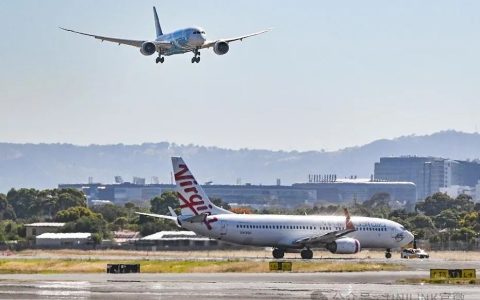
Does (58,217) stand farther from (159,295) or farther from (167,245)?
(159,295)

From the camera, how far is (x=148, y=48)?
93.5 metres

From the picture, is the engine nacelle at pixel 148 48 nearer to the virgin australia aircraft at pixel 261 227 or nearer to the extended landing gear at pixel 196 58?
the extended landing gear at pixel 196 58

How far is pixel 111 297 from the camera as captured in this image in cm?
5841

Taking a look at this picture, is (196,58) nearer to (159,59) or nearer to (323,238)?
(159,59)

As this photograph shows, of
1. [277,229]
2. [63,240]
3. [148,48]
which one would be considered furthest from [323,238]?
[63,240]

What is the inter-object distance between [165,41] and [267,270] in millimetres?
22044

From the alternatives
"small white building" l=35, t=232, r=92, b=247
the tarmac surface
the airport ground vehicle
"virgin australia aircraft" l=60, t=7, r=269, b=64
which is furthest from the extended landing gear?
"small white building" l=35, t=232, r=92, b=247

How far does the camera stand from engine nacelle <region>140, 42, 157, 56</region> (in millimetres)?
93312

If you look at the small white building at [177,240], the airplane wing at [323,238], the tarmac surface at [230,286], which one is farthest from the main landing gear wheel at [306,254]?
the tarmac surface at [230,286]

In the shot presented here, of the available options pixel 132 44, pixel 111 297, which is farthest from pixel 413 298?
pixel 132 44

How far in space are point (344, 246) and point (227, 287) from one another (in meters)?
47.4

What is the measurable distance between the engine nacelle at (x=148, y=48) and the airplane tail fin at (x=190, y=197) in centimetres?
2060

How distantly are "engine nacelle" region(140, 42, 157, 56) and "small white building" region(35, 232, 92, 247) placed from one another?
4850cm

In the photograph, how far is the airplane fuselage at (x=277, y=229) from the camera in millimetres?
109875
